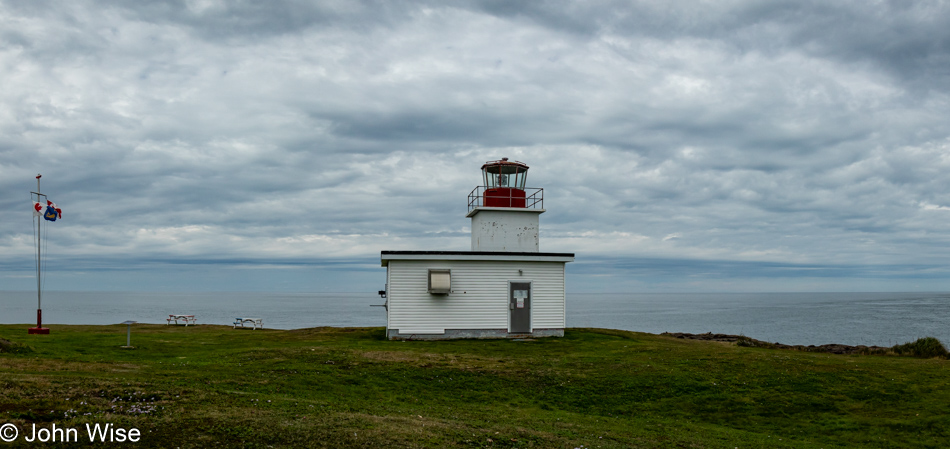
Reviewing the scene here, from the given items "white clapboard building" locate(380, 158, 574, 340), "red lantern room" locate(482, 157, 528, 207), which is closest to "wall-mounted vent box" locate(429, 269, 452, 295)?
"white clapboard building" locate(380, 158, 574, 340)

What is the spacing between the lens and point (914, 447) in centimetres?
1205

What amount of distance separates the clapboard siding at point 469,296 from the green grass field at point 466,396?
2.31 metres

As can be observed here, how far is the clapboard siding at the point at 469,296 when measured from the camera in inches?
981

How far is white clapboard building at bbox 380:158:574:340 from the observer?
24875 mm

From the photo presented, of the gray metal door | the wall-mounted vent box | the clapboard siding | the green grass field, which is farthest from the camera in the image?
the gray metal door

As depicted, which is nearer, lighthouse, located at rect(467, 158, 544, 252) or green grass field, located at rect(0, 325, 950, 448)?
green grass field, located at rect(0, 325, 950, 448)

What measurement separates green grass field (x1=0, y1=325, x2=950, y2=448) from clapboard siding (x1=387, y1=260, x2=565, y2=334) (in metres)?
2.31

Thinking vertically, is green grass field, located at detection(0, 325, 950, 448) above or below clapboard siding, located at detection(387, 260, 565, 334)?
below

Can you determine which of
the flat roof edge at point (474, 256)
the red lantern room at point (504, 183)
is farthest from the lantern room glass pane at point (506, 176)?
the flat roof edge at point (474, 256)

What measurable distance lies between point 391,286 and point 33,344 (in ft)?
39.5

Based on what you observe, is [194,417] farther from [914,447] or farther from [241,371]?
[914,447]

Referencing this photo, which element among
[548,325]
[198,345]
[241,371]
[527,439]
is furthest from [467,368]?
[198,345]

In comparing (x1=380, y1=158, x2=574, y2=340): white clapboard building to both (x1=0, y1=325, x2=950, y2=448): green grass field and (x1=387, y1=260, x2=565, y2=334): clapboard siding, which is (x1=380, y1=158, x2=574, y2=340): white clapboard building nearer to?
(x1=387, y1=260, x2=565, y2=334): clapboard siding

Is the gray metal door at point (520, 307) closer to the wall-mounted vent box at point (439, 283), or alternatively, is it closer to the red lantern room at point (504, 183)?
the wall-mounted vent box at point (439, 283)
